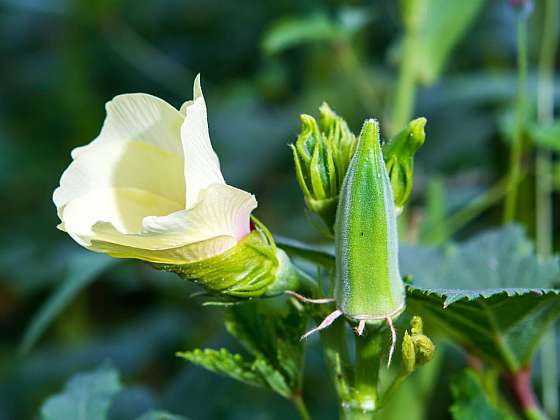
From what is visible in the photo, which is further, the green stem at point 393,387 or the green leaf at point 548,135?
the green leaf at point 548,135

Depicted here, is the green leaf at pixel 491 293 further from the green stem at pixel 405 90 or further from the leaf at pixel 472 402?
the green stem at pixel 405 90

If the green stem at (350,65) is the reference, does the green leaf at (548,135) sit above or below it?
below

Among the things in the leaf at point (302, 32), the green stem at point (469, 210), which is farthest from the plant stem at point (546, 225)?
the leaf at point (302, 32)

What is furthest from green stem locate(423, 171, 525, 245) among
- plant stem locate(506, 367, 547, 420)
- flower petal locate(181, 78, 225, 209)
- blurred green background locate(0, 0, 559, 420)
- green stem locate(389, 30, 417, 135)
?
flower petal locate(181, 78, 225, 209)

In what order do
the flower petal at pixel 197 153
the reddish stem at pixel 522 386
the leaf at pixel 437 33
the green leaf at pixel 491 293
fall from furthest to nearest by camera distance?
the leaf at pixel 437 33
the reddish stem at pixel 522 386
the green leaf at pixel 491 293
the flower petal at pixel 197 153

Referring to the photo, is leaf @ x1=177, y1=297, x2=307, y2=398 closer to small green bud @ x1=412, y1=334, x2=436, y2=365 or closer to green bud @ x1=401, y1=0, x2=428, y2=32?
small green bud @ x1=412, y1=334, x2=436, y2=365

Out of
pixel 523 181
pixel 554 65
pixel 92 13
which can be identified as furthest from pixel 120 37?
pixel 523 181
